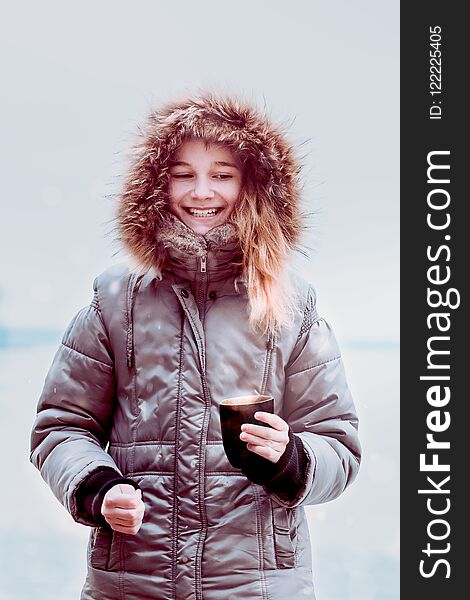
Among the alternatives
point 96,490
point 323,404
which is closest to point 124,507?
point 96,490

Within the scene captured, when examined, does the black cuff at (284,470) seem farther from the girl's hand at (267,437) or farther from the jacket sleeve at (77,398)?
the jacket sleeve at (77,398)

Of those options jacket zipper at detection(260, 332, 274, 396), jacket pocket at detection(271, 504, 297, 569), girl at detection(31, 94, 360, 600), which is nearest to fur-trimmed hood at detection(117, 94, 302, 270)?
girl at detection(31, 94, 360, 600)

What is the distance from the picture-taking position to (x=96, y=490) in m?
1.09

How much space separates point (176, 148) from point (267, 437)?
421mm

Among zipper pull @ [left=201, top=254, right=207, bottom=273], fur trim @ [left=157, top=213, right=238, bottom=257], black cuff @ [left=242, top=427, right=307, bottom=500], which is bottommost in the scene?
black cuff @ [left=242, top=427, right=307, bottom=500]

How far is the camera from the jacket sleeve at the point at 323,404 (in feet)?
3.79

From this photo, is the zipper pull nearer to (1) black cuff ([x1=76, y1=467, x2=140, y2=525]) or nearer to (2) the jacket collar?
(2) the jacket collar

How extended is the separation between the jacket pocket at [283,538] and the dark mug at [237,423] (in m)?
0.11

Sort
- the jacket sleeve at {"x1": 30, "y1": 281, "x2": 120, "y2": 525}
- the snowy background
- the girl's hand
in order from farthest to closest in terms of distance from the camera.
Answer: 1. the snowy background
2. the jacket sleeve at {"x1": 30, "y1": 281, "x2": 120, "y2": 525}
3. the girl's hand

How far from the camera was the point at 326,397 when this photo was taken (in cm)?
117

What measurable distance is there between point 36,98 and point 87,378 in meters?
0.59

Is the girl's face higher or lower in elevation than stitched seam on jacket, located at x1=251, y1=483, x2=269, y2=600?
higher

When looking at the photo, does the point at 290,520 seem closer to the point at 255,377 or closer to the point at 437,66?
the point at 255,377

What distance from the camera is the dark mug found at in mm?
1048
